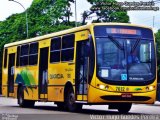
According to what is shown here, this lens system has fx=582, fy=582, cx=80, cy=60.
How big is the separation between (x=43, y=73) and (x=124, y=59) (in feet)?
20.3

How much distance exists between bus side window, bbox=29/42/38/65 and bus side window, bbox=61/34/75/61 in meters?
3.53

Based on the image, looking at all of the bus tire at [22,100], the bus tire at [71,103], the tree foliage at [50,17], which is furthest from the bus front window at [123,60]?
the tree foliage at [50,17]

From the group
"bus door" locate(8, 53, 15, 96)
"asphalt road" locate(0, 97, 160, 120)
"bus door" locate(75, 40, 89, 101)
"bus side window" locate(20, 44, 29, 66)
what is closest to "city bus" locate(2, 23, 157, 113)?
"bus door" locate(75, 40, 89, 101)

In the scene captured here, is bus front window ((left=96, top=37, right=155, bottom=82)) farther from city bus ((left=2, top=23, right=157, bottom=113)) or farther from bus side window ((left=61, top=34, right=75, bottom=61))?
bus side window ((left=61, top=34, right=75, bottom=61))

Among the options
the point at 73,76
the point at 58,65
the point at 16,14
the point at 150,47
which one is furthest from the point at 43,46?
the point at 16,14

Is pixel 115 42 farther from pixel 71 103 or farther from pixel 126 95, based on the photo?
pixel 71 103

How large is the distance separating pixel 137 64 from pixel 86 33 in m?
2.16

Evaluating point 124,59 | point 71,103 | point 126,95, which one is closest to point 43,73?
point 71,103

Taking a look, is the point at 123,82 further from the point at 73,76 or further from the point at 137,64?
the point at 73,76

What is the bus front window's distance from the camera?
65.7 feet

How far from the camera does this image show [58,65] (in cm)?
2348

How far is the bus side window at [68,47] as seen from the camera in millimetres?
22163

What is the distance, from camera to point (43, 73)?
25578 millimetres

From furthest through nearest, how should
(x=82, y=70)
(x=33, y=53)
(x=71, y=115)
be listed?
(x=33, y=53) < (x=82, y=70) < (x=71, y=115)
